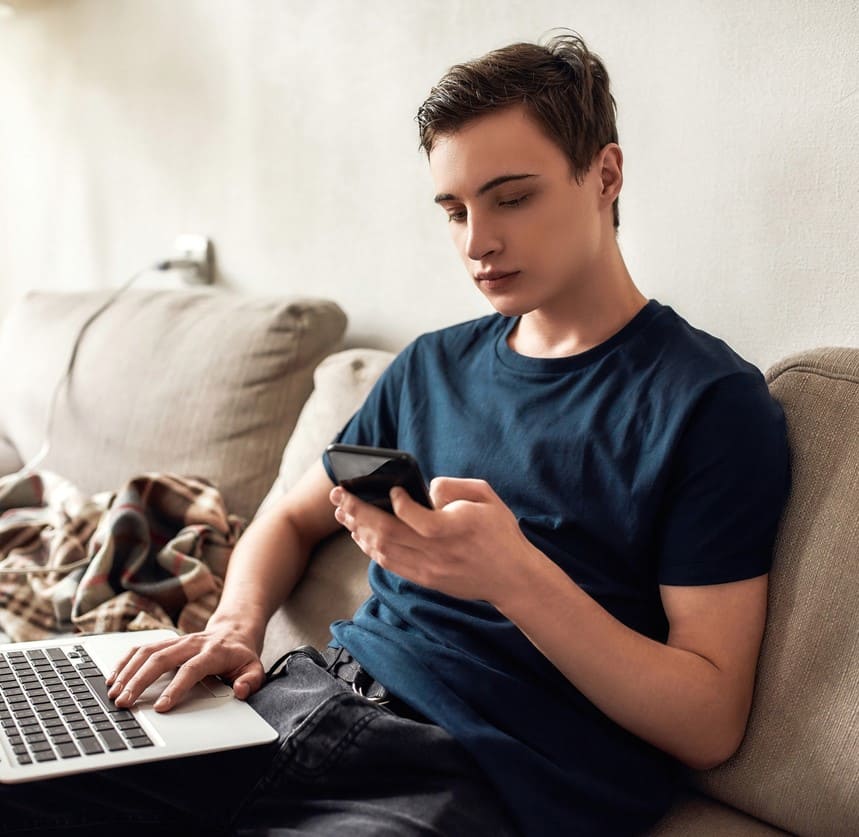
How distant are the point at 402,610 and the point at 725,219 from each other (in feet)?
1.99

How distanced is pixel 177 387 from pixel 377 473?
3.50 ft

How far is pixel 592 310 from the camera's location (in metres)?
1.15

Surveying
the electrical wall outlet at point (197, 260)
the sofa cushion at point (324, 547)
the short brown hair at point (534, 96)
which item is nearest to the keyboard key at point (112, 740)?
the sofa cushion at point (324, 547)

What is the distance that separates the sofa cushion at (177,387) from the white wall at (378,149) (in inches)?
7.7

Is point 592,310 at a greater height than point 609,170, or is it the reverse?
point 609,170

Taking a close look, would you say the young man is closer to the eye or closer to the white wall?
the eye

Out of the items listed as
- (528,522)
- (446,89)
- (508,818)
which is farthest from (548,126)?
(508,818)

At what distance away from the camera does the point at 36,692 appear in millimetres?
1019

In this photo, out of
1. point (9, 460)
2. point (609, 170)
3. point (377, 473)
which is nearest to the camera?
point (377, 473)

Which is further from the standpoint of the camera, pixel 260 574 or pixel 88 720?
pixel 260 574

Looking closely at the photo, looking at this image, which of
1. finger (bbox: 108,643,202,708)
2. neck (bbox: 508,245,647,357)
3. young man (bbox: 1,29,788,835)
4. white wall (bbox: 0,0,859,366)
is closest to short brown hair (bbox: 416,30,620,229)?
young man (bbox: 1,29,788,835)

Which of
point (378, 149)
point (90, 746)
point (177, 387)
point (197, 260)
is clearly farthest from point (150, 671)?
point (197, 260)

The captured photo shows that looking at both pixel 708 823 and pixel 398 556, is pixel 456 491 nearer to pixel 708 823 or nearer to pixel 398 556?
pixel 398 556

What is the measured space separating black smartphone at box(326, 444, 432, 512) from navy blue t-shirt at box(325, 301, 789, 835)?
23cm
